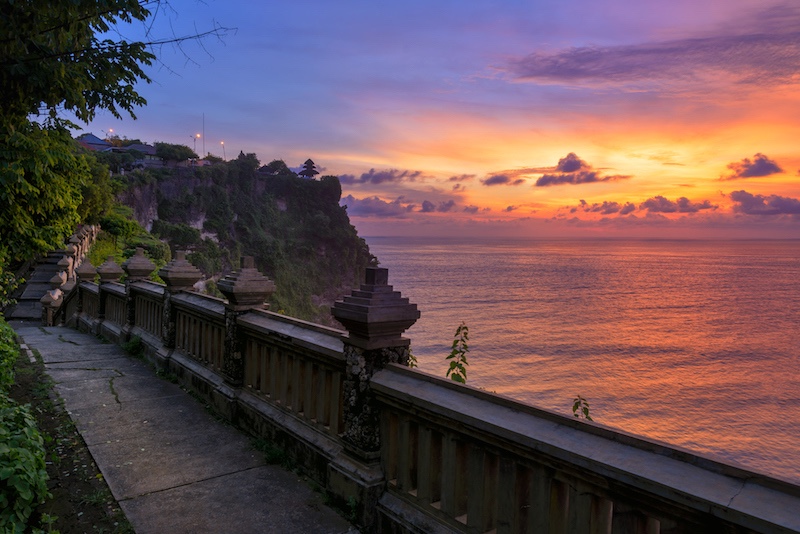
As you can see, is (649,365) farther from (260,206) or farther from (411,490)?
(260,206)

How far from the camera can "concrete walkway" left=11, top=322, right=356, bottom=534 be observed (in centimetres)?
384

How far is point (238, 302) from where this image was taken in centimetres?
580

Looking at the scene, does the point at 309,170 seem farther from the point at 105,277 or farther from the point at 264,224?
the point at 105,277

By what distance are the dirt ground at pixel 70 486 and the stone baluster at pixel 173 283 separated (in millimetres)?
1772

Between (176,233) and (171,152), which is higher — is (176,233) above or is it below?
below

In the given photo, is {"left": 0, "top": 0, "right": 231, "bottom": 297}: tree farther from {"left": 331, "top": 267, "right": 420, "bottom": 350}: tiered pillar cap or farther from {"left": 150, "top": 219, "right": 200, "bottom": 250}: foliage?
{"left": 150, "top": 219, "right": 200, "bottom": 250}: foliage

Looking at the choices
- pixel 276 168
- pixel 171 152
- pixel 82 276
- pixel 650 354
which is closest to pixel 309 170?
pixel 276 168

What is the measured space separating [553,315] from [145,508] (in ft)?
261

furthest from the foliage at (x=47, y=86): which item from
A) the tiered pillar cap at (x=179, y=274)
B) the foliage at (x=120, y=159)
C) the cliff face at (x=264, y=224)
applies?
the foliage at (x=120, y=159)

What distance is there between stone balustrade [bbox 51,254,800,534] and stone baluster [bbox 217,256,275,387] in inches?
0.6

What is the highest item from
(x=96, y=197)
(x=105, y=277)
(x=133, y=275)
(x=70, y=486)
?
(x=96, y=197)

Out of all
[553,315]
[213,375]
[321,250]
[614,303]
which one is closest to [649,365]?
[553,315]

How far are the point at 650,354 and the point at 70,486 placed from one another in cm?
6148

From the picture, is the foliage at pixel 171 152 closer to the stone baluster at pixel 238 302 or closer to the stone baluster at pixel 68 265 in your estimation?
the stone baluster at pixel 68 265
